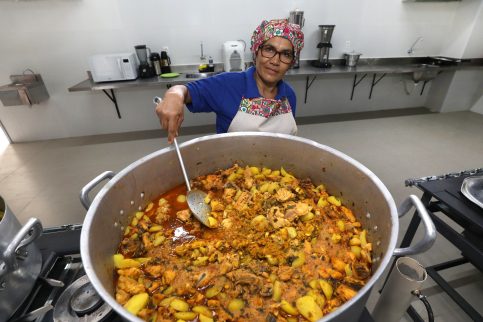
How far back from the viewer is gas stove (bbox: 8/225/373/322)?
0.61 metres

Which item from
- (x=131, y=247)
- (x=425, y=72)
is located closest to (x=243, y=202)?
(x=131, y=247)

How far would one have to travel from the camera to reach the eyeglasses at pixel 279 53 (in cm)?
114

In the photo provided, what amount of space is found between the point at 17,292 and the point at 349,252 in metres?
0.94

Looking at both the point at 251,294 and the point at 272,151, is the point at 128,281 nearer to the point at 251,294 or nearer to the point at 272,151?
the point at 251,294

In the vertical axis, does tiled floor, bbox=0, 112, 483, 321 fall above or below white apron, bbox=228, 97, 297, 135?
below

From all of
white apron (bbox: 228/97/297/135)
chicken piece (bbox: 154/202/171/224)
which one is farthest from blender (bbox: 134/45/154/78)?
chicken piece (bbox: 154/202/171/224)

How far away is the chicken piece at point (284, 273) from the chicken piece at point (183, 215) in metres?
0.39

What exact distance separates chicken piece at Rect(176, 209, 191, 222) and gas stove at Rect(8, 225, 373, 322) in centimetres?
34

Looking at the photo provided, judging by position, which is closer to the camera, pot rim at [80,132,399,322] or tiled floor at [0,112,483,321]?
pot rim at [80,132,399,322]

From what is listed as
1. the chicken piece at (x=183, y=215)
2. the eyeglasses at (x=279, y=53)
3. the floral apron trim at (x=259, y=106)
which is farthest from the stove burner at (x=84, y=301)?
the eyeglasses at (x=279, y=53)

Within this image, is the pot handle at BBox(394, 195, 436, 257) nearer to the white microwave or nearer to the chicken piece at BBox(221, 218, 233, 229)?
the chicken piece at BBox(221, 218, 233, 229)

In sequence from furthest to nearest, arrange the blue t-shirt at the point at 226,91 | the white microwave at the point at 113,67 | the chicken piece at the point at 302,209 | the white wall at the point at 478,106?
the white wall at the point at 478,106, the white microwave at the point at 113,67, the blue t-shirt at the point at 226,91, the chicken piece at the point at 302,209

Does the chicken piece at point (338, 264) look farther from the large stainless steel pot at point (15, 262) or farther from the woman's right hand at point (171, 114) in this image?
the large stainless steel pot at point (15, 262)

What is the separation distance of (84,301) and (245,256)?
17.8 inches
